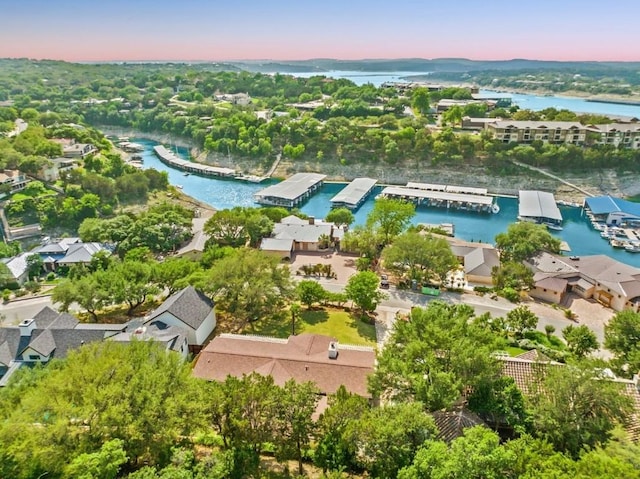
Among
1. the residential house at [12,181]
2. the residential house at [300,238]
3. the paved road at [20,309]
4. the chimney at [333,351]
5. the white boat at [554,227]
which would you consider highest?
the residential house at [12,181]

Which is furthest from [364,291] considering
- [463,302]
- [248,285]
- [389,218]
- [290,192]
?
[290,192]

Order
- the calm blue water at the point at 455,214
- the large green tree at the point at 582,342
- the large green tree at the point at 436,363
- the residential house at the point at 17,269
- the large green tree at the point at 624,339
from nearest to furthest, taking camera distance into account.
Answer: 1. the large green tree at the point at 436,363
2. the large green tree at the point at 624,339
3. the large green tree at the point at 582,342
4. the residential house at the point at 17,269
5. the calm blue water at the point at 455,214

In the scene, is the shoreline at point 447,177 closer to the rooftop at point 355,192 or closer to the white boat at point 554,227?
the rooftop at point 355,192

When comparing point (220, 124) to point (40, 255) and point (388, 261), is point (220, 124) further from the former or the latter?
point (388, 261)

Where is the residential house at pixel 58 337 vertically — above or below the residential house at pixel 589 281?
above

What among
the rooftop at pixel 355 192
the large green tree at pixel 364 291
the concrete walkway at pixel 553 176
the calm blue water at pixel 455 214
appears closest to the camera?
the large green tree at pixel 364 291

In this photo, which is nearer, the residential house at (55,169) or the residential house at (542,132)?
the residential house at (55,169)

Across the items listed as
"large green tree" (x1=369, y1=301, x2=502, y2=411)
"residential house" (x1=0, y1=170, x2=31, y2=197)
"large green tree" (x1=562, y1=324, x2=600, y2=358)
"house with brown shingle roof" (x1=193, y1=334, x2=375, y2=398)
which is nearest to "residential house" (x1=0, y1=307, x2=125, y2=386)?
"house with brown shingle roof" (x1=193, y1=334, x2=375, y2=398)

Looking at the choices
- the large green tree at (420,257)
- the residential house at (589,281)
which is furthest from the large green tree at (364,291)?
the residential house at (589,281)
